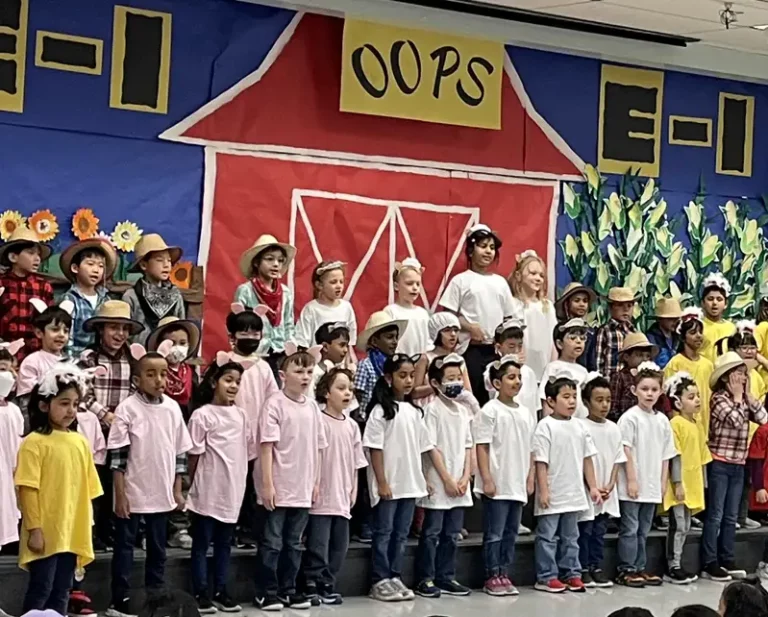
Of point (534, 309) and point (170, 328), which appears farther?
point (534, 309)

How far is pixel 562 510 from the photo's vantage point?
7828 millimetres

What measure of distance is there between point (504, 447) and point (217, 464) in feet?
5.53

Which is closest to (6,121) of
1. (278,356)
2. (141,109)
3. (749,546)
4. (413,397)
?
(141,109)

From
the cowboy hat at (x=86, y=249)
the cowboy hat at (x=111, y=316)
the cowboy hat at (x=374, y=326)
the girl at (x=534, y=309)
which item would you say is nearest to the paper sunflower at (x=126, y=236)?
the cowboy hat at (x=86, y=249)

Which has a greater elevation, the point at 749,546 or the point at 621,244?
the point at 621,244

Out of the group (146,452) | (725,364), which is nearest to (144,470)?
(146,452)

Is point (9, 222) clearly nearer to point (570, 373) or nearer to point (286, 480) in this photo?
point (286, 480)

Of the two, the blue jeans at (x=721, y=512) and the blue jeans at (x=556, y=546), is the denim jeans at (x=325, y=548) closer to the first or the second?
the blue jeans at (x=556, y=546)

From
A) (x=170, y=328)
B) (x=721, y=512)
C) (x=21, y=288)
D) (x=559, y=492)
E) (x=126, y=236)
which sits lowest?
(x=721, y=512)

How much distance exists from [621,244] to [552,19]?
1.57 meters

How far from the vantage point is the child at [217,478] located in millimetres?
6676

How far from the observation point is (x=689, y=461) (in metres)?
8.52

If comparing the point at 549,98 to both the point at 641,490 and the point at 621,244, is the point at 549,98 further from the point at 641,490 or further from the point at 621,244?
the point at 641,490

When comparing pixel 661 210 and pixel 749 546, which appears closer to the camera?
pixel 749 546
